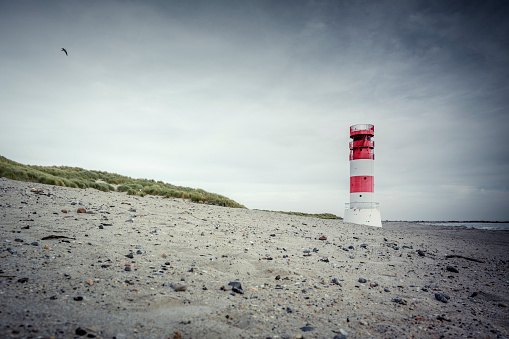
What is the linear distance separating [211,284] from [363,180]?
1857 centimetres

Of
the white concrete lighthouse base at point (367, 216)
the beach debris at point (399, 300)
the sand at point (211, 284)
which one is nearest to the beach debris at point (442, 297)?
the sand at point (211, 284)

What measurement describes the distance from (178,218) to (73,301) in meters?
6.38

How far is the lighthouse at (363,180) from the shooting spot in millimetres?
20688

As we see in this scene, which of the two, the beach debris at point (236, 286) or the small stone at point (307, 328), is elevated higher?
the beach debris at point (236, 286)

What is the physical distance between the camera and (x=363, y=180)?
2102cm

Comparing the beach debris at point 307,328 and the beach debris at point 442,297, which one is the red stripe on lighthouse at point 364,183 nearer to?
the beach debris at point 442,297

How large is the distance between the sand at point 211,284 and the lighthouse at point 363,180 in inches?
464

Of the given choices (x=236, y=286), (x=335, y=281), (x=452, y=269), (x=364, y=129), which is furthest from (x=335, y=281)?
(x=364, y=129)

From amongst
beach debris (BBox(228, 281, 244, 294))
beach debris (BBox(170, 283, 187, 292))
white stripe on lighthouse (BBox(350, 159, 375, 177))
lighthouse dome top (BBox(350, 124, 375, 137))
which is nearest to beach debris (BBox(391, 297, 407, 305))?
beach debris (BBox(228, 281, 244, 294))

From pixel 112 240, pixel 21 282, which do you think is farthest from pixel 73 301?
pixel 112 240

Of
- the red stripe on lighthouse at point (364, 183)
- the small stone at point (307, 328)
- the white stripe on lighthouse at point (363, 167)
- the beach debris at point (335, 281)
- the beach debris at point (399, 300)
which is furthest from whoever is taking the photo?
the white stripe on lighthouse at point (363, 167)

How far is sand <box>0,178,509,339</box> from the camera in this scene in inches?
137

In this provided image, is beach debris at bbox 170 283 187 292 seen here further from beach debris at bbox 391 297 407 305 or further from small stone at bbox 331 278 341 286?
beach debris at bbox 391 297 407 305

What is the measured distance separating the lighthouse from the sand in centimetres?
1178
